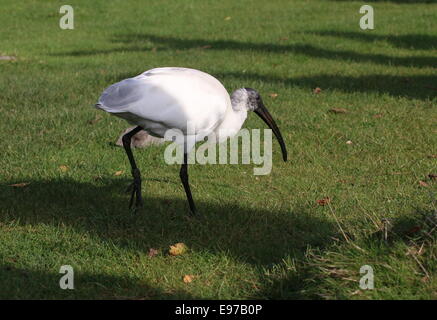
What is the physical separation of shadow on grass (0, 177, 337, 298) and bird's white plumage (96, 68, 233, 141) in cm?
70

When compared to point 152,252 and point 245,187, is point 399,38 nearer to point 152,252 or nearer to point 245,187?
point 245,187

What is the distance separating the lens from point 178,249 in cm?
504

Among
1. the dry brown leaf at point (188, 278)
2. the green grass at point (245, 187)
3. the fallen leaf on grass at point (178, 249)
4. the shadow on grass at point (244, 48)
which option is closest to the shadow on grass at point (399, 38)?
the green grass at point (245, 187)

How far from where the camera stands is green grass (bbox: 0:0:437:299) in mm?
4445

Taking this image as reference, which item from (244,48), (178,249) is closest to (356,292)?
(178,249)

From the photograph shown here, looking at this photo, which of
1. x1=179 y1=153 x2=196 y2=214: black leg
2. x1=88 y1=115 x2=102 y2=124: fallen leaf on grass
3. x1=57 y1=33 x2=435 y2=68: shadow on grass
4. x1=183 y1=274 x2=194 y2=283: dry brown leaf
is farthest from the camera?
x1=57 y1=33 x2=435 y2=68: shadow on grass

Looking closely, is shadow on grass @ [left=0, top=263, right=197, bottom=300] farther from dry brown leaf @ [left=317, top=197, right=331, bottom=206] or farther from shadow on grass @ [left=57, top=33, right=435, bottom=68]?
shadow on grass @ [left=57, top=33, right=435, bottom=68]

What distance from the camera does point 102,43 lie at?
50.2ft

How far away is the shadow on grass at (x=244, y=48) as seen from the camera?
12391mm

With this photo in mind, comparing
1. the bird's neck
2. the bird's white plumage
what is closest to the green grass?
the bird's neck
